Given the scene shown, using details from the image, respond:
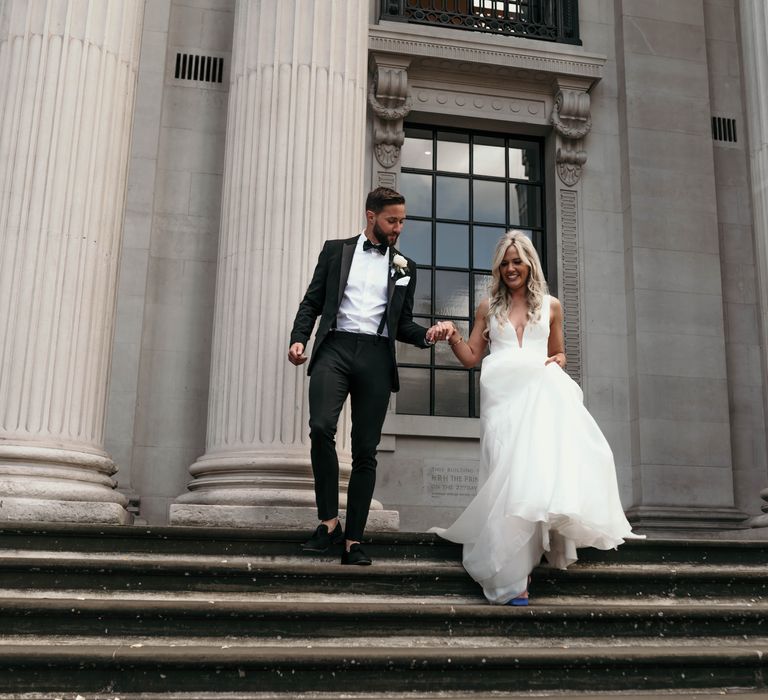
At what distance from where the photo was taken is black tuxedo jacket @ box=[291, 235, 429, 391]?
6492 millimetres

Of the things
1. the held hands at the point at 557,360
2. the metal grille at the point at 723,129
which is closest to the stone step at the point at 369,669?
the held hands at the point at 557,360

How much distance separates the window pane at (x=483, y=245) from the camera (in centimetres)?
1273

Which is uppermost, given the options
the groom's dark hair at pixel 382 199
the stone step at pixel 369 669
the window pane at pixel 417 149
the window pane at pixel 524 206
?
the window pane at pixel 417 149

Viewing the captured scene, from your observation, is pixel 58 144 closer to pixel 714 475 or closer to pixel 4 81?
pixel 4 81

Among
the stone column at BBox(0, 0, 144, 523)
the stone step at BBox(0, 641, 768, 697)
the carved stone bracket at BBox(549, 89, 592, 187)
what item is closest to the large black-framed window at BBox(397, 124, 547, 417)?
the carved stone bracket at BBox(549, 89, 592, 187)

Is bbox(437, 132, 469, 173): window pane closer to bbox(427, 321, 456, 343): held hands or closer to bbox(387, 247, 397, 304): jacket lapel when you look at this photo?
bbox(387, 247, 397, 304): jacket lapel

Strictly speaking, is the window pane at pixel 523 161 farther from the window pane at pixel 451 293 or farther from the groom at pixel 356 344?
the groom at pixel 356 344

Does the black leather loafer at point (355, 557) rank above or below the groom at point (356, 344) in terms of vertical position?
below

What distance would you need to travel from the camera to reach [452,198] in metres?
12.9

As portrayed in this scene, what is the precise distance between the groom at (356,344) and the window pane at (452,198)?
619cm

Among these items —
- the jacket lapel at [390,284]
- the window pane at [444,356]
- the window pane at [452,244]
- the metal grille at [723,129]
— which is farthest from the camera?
the metal grille at [723,129]

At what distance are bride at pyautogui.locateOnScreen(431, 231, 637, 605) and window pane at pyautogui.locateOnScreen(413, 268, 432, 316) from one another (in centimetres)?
564

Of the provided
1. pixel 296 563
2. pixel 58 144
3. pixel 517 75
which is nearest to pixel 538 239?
pixel 517 75

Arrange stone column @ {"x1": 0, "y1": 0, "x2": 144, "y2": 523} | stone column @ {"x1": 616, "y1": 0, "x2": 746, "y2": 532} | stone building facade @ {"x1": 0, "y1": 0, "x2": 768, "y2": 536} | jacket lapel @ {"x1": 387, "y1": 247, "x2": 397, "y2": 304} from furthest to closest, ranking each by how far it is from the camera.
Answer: stone column @ {"x1": 616, "y1": 0, "x2": 746, "y2": 532} → stone building facade @ {"x1": 0, "y1": 0, "x2": 768, "y2": 536} → stone column @ {"x1": 0, "y1": 0, "x2": 144, "y2": 523} → jacket lapel @ {"x1": 387, "y1": 247, "x2": 397, "y2": 304}
